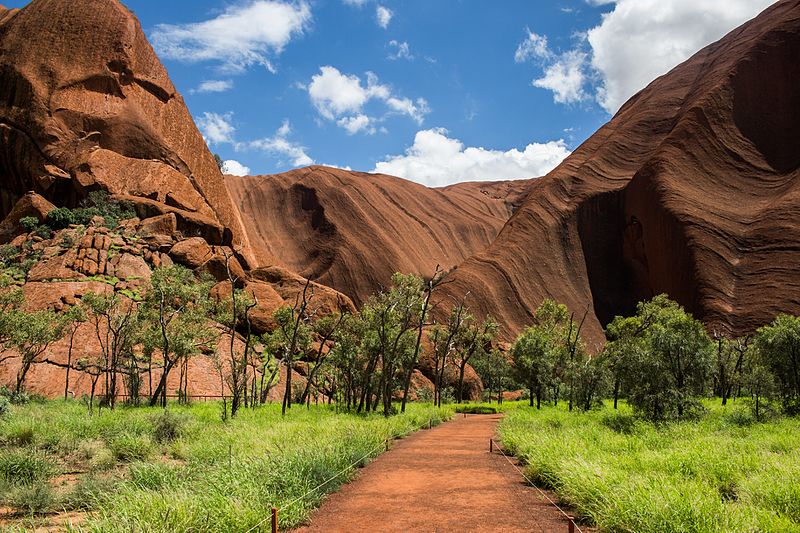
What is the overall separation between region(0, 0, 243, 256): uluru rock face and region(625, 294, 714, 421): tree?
156ft

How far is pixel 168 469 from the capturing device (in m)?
10.9

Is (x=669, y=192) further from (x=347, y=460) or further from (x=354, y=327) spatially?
(x=347, y=460)

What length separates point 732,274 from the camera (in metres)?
73.8

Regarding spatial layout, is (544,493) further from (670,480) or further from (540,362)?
(540,362)

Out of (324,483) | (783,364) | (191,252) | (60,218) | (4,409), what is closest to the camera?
(324,483)

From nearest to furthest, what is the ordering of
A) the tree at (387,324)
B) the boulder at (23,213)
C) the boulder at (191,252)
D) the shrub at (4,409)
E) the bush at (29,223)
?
the shrub at (4,409) → the tree at (387,324) → the bush at (29,223) → the boulder at (191,252) → the boulder at (23,213)

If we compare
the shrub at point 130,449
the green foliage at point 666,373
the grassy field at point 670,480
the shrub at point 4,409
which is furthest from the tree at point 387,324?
the shrub at point 4,409

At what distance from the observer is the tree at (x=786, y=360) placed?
2973 cm

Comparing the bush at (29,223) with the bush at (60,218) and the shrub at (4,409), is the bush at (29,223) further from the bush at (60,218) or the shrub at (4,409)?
the shrub at (4,409)

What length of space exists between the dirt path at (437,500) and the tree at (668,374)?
12.4 m

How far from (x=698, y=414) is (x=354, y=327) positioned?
69.2 feet

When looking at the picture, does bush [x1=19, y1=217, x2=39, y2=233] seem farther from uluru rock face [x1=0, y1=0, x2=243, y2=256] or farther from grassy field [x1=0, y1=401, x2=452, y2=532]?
grassy field [x1=0, y1=401, x2=452, y2=532]

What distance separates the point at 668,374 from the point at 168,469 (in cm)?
2258

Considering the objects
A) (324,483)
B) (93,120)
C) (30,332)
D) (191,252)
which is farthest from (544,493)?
(93,120)
